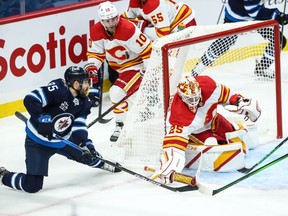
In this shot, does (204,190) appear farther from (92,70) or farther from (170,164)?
(92,70)

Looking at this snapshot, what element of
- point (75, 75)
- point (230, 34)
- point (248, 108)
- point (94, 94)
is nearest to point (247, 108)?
point (248, 108)

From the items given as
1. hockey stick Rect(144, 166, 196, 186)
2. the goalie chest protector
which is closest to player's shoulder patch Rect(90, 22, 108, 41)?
the goalie chest protector

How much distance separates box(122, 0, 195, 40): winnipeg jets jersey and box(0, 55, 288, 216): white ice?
1.23 meters

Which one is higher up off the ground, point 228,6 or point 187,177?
point 228,6

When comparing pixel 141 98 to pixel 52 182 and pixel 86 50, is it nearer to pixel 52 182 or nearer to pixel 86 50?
pixel 52 182

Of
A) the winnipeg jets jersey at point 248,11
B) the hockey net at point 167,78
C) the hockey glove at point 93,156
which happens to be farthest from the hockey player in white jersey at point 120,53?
the winnipeg jets jersey at point 248,11

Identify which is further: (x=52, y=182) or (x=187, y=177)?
(x=52, y=182)

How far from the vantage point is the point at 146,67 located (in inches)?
257

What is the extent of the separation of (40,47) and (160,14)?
82 centimetres

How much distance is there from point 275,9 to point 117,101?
178 centimetres

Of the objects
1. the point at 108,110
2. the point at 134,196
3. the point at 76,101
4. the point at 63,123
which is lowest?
the point at 134,196

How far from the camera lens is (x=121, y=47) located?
262 inches

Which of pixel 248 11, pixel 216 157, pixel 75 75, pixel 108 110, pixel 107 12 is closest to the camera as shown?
pixel 75 75

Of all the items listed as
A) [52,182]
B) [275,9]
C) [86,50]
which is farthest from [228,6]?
[52,182]
